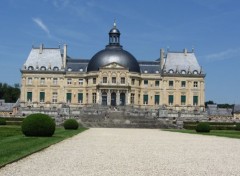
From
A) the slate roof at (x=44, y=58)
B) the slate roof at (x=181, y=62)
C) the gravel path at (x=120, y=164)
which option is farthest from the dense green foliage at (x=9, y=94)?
the gravel path at (x=120, y=164)

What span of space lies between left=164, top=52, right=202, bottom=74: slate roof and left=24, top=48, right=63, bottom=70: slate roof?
16909mm

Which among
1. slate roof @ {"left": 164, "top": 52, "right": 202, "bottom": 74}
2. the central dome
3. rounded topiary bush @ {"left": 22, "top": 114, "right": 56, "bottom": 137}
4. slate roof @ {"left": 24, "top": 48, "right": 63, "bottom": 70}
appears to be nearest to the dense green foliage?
slate roof @ {"left": 24, "top": 48, "right": 63, "bottom": 70}

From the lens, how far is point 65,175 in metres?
10.1

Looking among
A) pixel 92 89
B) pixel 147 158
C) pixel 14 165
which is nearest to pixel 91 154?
pixel 147 158

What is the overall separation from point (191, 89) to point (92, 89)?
15095 millimetres

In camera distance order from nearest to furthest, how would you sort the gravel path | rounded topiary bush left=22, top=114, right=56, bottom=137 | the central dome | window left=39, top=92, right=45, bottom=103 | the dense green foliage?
the gravel path < rounded topiary bush left=22, top=114, right=56, bottom=137 < the central dome < window left=39, top=92, right=45, bottom=103 < the dense green foliage

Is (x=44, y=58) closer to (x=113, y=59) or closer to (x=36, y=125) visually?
(x=113, y=59)

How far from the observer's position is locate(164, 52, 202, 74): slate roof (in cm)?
7094

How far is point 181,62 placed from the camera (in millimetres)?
72062

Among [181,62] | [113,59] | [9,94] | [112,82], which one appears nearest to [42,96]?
[112,82]

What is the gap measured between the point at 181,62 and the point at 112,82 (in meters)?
12.3

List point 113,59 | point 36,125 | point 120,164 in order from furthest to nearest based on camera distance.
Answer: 1. point 113,59
2. point 36,125
3. point 120,164

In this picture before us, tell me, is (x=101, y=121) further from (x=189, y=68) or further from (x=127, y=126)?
(x=189, y=68)

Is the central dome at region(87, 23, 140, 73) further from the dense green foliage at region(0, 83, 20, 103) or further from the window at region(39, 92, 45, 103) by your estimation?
the dense green foliage at region(0, 83, 20, 103)
